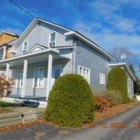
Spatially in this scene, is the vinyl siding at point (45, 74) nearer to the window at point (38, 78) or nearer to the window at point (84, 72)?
the window at point (38, 78)

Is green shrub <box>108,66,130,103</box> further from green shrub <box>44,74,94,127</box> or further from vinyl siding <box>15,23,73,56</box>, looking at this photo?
green shrub <box>44,74,94,127</box>

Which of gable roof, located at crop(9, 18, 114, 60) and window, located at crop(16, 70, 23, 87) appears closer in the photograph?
gable roof, located at crop(9, 18, 114, 60)

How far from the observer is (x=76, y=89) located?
8.21 meters

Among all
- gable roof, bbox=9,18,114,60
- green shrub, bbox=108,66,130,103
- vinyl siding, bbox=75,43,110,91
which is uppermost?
gable roof, bbox=9,18,114,60

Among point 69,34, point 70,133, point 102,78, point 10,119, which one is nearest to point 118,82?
point 102,78

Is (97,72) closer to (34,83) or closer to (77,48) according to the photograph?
(77,48)

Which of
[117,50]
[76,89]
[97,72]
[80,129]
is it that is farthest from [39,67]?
[117,50]

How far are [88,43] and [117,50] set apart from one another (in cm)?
3165

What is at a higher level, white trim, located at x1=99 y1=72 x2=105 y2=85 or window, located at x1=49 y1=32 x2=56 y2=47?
window, located at x1=49 y1=32 x2=56 y2=47

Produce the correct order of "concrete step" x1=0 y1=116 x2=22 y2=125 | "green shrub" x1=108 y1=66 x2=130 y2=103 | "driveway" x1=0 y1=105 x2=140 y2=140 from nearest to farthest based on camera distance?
"driveway" x1=0 y1=105 x2=140 y2=140
"concrete step" x1=0 y1=116 x2=22 y2=125
"green shrub" x1=108 y1=66 x2=130 y2=103

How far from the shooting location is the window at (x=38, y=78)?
16.8 meters

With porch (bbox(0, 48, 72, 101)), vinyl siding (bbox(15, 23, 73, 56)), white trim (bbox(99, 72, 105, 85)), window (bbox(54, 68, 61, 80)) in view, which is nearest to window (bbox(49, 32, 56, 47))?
vinyl siding (bbox(15, 23, 73, 56))

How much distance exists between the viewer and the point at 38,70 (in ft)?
56.8

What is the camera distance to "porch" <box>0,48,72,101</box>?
1407 centimetres
